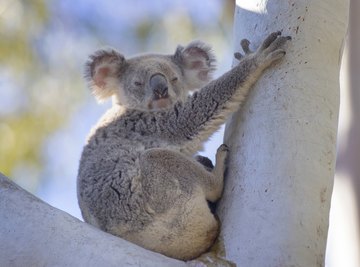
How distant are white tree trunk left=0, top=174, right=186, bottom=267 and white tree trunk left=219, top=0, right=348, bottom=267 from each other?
0.38m

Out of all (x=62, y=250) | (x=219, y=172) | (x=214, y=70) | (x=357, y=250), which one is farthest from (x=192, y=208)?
(x=357, y=250)

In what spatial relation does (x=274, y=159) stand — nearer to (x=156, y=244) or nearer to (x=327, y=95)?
(x=327, y=95)

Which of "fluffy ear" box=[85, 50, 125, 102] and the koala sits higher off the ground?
"fluffy ear" box=[85, 50, 125, 102]

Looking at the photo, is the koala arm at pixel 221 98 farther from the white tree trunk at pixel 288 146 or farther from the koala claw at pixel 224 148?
the koala claw at pixel 224 148

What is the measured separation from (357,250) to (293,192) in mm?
2735

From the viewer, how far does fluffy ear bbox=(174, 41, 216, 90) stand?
520cm

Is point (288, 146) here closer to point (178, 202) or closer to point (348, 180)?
point (178, 202)

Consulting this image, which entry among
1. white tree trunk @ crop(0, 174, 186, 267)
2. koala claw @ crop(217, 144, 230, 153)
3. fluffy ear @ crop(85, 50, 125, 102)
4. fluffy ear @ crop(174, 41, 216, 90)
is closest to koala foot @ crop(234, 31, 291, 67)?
koala claw @ crop(217, 144, 230, 153)

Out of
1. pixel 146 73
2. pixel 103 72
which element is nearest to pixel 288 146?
pixel 146 73

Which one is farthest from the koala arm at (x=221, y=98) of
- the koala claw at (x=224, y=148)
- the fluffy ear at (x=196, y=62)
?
the fluffy ear at (x=196, y=62)

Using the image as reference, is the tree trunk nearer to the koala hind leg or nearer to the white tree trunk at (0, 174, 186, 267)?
the koala hind leg

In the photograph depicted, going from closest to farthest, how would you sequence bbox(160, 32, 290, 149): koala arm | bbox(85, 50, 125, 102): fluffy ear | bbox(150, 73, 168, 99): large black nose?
bbox(160, 32, 290, 149): koala arm
bbox(150, 73, 168, 99): large black nose
bbox(85, 50, 125, 102): fluffy ear

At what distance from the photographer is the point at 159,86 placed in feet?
15.8

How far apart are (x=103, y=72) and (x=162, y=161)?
1.46 metres
